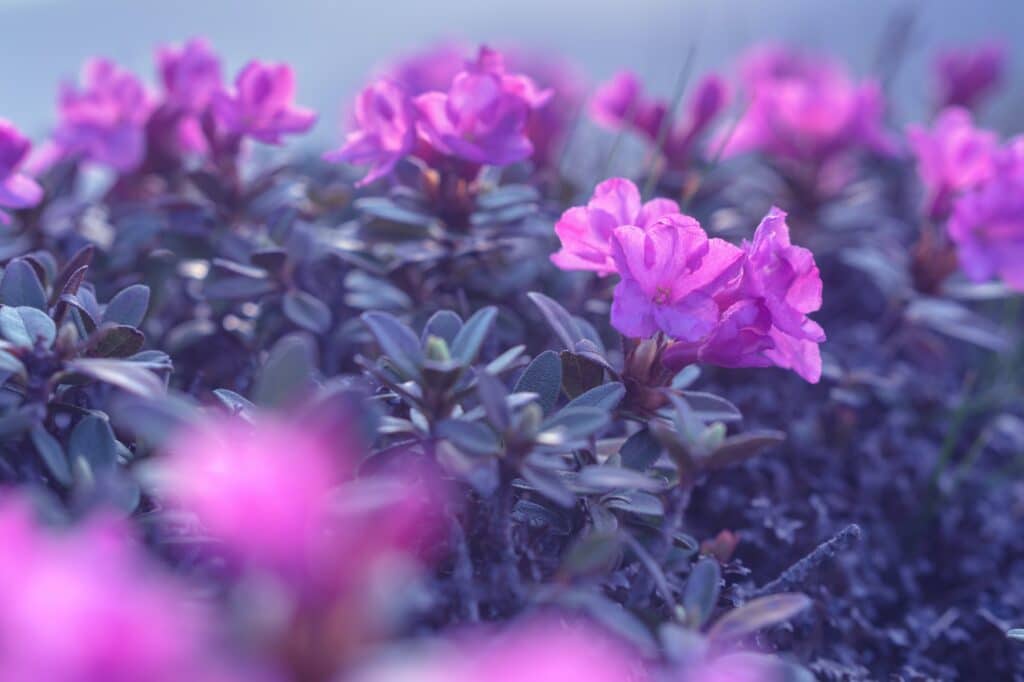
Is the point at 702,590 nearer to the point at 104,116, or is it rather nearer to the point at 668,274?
the point at 668,274

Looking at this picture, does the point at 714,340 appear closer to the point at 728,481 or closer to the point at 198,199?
the point at 728,481

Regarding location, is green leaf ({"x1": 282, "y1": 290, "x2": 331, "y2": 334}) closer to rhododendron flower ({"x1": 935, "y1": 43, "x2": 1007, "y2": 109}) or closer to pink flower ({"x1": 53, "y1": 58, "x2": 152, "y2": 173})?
pink flower ({"x1": 53, "y1": 58, "x2": 152, "y2": 173})

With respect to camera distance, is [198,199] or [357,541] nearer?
[357,541]

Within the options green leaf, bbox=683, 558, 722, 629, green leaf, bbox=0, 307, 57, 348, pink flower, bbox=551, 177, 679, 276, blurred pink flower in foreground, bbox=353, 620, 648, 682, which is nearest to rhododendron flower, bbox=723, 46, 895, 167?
pink flower, bbox=551, 177, 679, 276

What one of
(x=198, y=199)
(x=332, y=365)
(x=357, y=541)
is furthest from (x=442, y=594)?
(x=198, y=199)

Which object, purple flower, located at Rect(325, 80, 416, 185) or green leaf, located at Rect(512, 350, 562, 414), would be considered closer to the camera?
green leaf, located at Rect(512, 350, 562, 414)

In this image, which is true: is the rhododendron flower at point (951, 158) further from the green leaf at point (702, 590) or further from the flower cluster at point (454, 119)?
the green leaf at point (702, 590)
